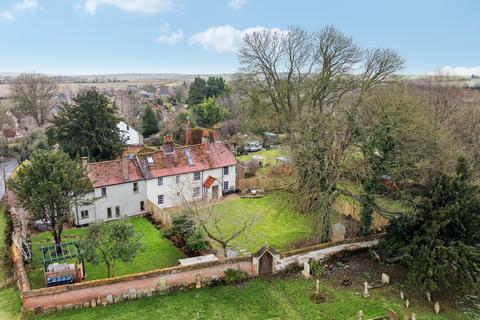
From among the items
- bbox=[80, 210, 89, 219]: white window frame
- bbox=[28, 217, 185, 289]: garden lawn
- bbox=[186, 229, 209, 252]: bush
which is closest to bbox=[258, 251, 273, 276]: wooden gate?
bbox=[186, 229, 209, 252]: bush

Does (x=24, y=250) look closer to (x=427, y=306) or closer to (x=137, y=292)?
(x=137, y=292)

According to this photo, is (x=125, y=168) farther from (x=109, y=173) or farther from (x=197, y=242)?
(x=197, y=242)

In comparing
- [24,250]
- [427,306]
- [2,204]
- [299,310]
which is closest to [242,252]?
[299,310]

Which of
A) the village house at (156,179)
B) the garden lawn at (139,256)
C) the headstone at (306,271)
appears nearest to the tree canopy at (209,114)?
the village house at (156,179)

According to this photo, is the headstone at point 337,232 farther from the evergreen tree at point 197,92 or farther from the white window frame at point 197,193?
the evergreen tree at point 197,92

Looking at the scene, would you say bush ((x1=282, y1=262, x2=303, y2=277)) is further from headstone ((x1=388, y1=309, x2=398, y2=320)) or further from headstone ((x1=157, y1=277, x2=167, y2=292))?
headstone ((x1=157, y1=277, x2=167, y2=292))
